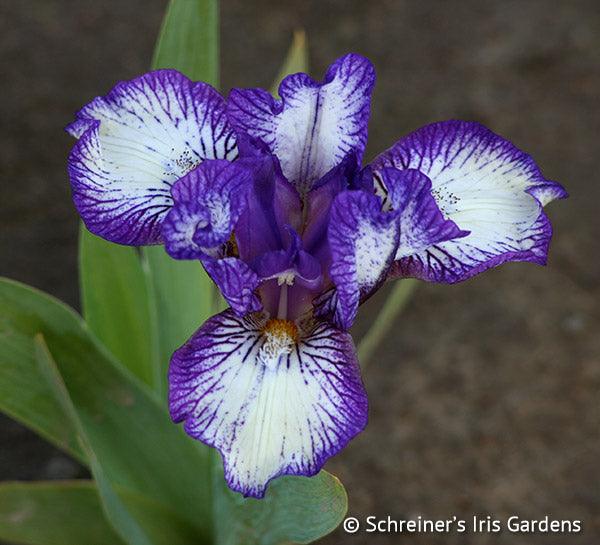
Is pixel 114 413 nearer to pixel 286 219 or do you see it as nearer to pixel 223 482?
pixel 223 482

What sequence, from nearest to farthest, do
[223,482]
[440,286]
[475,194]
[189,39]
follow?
[475,194], [223,482], [189,39], [440,286]

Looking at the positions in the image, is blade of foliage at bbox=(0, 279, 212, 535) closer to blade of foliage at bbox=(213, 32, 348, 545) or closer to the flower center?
blade of foliage at bbox=(213, 32, 348, 545)

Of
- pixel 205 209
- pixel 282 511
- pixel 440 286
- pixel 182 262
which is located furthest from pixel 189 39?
pixel 440 286

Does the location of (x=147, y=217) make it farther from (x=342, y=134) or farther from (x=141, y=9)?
(x=141, y=9)

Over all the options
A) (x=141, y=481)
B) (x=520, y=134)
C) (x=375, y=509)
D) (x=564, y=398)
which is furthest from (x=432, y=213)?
(x=520, y=134)

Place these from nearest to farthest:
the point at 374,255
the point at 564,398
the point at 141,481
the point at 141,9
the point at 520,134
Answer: the point at 374,255, the point at 141,481, the point at 564,398, the point at 520,134, the point at 141,9

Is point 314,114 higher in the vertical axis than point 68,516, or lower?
higher
